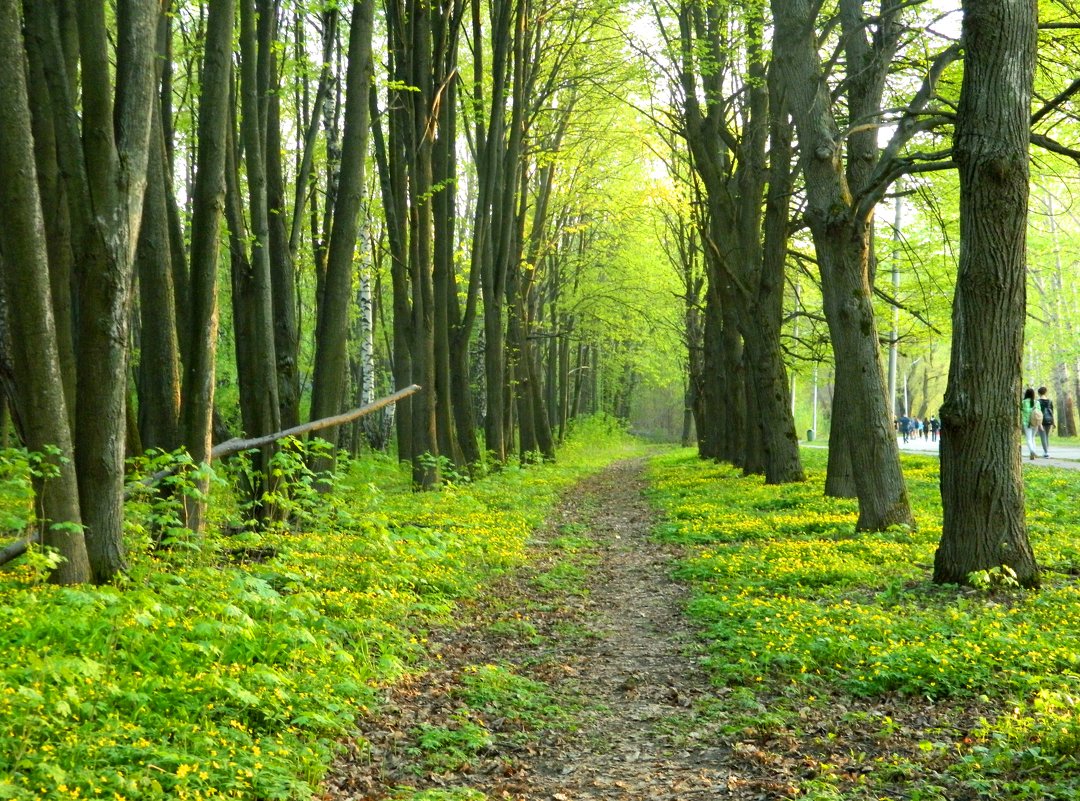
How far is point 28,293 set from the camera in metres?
6.02

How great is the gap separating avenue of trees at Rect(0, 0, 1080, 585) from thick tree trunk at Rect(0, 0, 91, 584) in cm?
2

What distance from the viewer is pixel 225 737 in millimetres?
4391

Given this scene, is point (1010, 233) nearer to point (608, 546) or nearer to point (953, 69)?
point (608, 546)

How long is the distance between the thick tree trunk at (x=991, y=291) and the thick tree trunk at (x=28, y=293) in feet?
23.3

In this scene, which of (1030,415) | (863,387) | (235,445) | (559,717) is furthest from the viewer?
(1030,415)

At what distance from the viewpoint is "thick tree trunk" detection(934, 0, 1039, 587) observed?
26.2 feet

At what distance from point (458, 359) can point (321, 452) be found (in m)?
9.69

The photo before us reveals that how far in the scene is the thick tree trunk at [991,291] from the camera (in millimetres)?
7992

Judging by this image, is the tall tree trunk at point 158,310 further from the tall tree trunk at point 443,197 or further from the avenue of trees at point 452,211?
the tall tree trunk at point 443,197

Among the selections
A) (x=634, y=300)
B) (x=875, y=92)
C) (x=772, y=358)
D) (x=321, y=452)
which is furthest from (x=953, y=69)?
(x=634, y=300)

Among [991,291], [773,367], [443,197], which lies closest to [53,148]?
[991,291]

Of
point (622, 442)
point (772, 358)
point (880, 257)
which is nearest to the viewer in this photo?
point (772, 358)

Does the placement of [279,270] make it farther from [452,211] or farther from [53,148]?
[452,211]

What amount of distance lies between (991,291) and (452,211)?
12607mm
